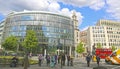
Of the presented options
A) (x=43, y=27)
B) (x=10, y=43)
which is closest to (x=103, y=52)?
(x=10, y=43)

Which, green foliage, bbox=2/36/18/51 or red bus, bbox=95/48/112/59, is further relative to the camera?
green foliage, bbox=2/36/18/51

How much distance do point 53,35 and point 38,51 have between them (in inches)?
377

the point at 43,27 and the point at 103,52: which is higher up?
the point at 43,27

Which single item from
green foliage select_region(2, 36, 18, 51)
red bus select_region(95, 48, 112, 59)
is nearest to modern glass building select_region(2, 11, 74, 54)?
green foliage select_region(2, 36, 18, 51)

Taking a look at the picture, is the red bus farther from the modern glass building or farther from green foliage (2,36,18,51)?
green foliage (2,36,18,51)

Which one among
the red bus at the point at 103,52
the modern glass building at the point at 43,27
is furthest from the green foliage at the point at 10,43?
the red bus at the point at 103,52

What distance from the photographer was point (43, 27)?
94.7 meters

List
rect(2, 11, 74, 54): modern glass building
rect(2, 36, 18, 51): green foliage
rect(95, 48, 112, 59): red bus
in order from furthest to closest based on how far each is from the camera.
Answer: rect(2, 11, 74, 54): modern glass building → rect(2, 36, 18, 51): green foliage → rect(95, 48, 112, 59): red bus

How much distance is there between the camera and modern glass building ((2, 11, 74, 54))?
308 feet

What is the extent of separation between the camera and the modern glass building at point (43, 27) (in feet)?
308

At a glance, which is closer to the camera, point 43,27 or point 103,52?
point 103,52

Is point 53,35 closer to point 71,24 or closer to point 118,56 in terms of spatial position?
point 71,24

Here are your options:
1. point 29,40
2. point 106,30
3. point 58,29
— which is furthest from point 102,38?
point 29,40

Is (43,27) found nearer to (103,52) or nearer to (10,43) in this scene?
(10,43)
